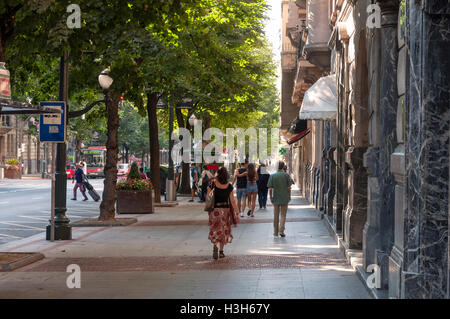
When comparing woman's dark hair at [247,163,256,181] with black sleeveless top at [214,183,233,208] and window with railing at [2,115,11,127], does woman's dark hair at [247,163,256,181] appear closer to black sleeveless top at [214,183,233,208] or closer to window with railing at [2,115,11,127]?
black sleeveless top at [214,183,233,208]

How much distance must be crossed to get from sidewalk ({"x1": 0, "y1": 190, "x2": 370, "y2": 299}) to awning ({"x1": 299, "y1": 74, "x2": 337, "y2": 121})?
2.77 meters

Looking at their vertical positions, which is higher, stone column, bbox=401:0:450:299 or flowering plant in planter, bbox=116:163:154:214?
stone column, bbox=401:0:450:299

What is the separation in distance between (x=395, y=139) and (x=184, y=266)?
4256 millimetres

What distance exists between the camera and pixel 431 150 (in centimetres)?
658

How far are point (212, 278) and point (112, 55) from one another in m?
6.32

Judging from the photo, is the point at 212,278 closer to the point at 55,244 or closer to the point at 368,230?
the point at 368,230

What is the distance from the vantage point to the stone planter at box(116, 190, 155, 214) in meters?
24.5

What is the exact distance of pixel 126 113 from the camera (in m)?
87.2

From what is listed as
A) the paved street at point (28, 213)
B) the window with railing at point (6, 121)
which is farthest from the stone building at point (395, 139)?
the window with railing at point (6, 121)

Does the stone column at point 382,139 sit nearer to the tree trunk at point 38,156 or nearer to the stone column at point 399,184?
the stone column at point 399,184

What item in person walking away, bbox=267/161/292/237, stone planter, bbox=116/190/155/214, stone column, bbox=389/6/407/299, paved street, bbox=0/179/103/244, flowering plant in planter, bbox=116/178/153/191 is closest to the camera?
stone column, bbox=389/6/407/299

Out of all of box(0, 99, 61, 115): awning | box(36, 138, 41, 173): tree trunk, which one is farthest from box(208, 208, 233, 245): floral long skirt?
box(36, 138, 41, 173): tree trunk

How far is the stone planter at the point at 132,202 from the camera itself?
24.5 metres

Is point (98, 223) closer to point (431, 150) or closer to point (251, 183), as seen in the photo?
point (251, 183)
